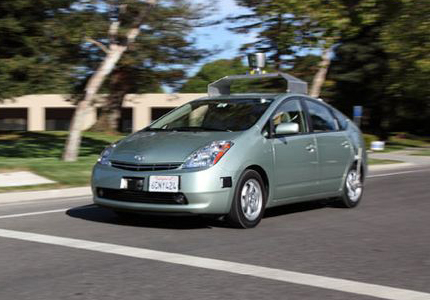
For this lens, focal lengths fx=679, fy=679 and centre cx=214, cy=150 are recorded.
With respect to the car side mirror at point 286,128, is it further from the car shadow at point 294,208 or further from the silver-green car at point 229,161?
the car shadow at point 294,208

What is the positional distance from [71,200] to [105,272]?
17.3 feet

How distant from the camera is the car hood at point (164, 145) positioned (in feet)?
23.8

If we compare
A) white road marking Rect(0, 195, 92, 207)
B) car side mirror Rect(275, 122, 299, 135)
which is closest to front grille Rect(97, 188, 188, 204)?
car side mirror Rect(275, 122, 299, 135)

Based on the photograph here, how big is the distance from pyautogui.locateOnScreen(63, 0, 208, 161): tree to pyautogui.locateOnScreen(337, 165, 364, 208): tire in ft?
25.4

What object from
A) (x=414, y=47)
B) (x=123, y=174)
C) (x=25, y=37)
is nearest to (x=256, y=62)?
(x=123, y=174)

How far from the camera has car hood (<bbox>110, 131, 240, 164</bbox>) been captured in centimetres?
726

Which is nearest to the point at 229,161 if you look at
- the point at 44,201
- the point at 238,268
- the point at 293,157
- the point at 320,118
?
the point at 293,157

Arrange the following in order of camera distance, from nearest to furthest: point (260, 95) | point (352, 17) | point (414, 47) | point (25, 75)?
point (260, 95) → point (352, 17) → point (25, 75) → point (414, 47)

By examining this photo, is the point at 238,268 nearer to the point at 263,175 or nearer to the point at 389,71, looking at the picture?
the point at 263,175

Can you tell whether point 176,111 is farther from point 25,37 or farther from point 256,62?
point 25,37

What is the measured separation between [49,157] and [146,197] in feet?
35.7

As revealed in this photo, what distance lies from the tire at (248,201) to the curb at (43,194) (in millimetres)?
4220

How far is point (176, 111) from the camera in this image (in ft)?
29.2

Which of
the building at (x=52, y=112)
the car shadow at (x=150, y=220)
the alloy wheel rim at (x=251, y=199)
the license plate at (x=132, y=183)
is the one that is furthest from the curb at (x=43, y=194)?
the building at (x=52, y=112)
